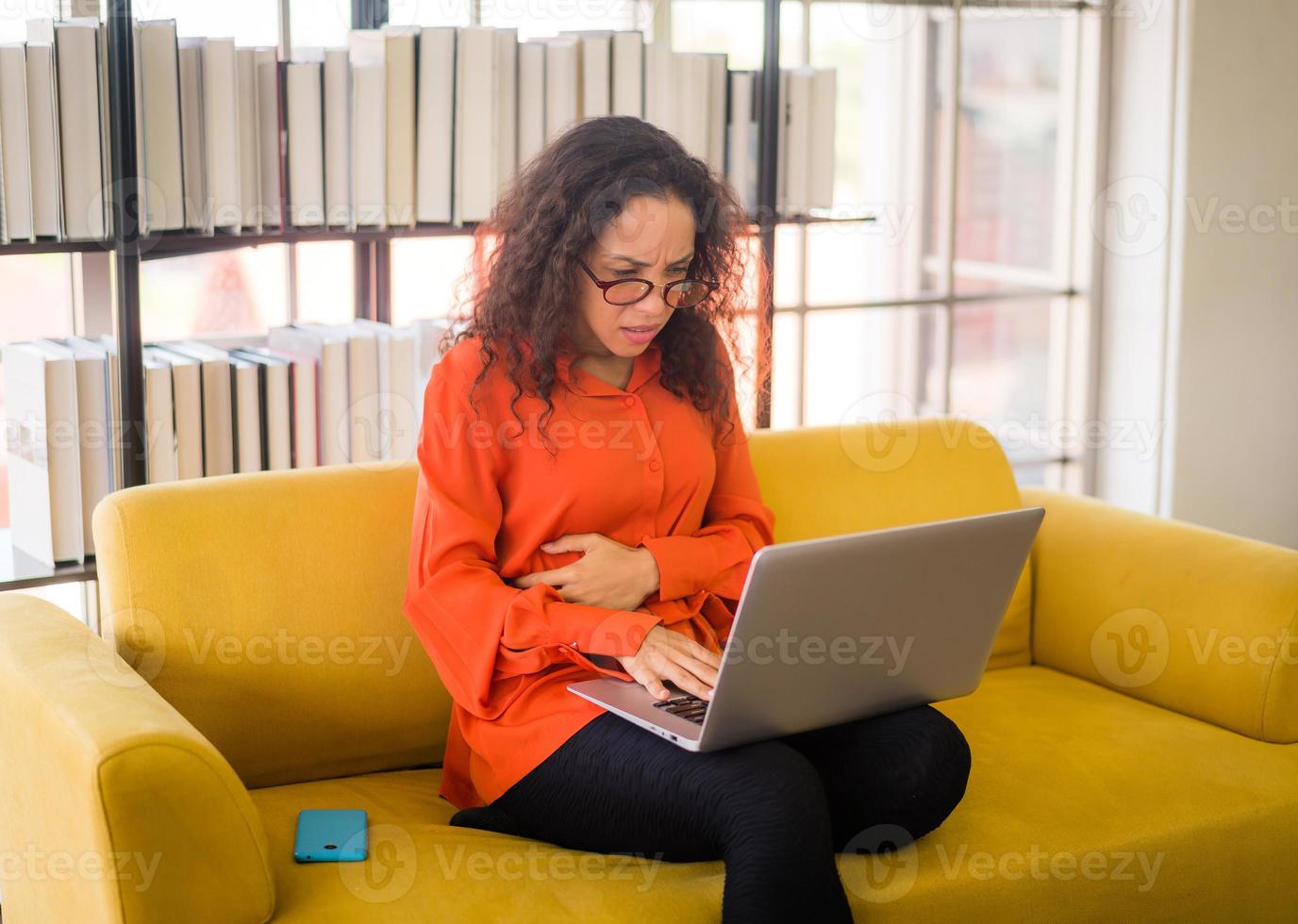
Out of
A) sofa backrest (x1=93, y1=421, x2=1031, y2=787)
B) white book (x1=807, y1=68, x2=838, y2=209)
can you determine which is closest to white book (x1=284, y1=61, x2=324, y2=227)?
sofa backrest (x1=93, y1=421, x2=1031, y2=787)

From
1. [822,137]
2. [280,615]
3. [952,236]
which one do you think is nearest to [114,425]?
[280,615]

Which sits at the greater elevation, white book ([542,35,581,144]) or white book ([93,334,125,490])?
white book ([542,35,581,144])

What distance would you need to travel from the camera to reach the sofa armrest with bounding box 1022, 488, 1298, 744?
2.11m

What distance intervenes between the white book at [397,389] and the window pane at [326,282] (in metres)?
0.26

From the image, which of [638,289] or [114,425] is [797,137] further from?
[114,425]

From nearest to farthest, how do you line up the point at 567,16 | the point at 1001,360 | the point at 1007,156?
the point at 567,16
the point at 1007,156
the point at 1001,360

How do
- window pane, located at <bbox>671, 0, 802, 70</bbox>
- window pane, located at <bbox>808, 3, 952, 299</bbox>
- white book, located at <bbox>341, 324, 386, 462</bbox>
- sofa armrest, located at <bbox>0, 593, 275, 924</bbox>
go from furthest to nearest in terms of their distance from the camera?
window pane, located at <bbox>808, 3, 952, 299</bbox>, window pane, located at <bbox>671, 0, 802, 70</bbox>, white book, located at <bbox>341, 324, 386, 462</bbox>, sofa armrest, located at <bbox>0, 593, 275, 924</bbox>

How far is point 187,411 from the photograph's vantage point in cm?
229

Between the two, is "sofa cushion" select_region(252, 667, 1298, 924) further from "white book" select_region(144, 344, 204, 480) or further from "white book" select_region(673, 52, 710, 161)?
"white book" select_region(673, 52, 710, 161)

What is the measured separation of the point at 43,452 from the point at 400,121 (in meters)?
0.81

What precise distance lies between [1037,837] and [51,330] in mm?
1884

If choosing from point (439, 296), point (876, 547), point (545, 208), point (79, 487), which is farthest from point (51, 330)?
point (876, 547)

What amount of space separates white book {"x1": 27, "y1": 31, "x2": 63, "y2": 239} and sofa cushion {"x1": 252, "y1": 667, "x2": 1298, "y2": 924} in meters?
0.95

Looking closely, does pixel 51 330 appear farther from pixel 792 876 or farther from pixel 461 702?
pixel 792 876
